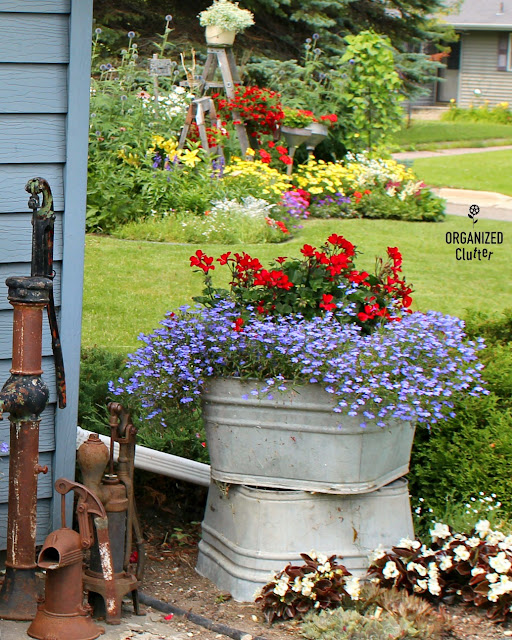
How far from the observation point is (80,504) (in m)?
2.75

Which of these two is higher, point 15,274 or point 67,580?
point 15,274

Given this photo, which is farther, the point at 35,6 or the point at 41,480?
the point at 41,480

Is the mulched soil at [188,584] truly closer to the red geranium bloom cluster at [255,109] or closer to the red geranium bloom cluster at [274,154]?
the red geranium bloom cluster at [274,154]

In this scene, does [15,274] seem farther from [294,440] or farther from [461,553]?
[461,553]

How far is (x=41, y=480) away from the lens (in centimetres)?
316

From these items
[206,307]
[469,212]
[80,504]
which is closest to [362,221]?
[469,212]

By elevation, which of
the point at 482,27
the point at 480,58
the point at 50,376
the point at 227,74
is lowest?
the point at 50,376

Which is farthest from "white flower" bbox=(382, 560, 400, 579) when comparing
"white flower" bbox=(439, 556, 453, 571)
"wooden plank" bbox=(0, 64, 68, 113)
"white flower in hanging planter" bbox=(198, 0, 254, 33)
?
"white flower in hanging planter" bbox=(198, 0, 254, 33)

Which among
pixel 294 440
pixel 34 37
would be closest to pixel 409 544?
pixel 294 440

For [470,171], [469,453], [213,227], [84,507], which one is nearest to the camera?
[84,507]

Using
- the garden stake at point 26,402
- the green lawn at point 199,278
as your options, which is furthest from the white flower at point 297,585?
the green lawn at point 199,278

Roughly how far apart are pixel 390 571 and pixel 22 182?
1.72 m

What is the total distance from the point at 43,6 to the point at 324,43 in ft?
44.0

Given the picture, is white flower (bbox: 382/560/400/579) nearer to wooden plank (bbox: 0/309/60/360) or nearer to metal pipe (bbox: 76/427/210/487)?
metal pipe (bbox: 76/427/210/487)
